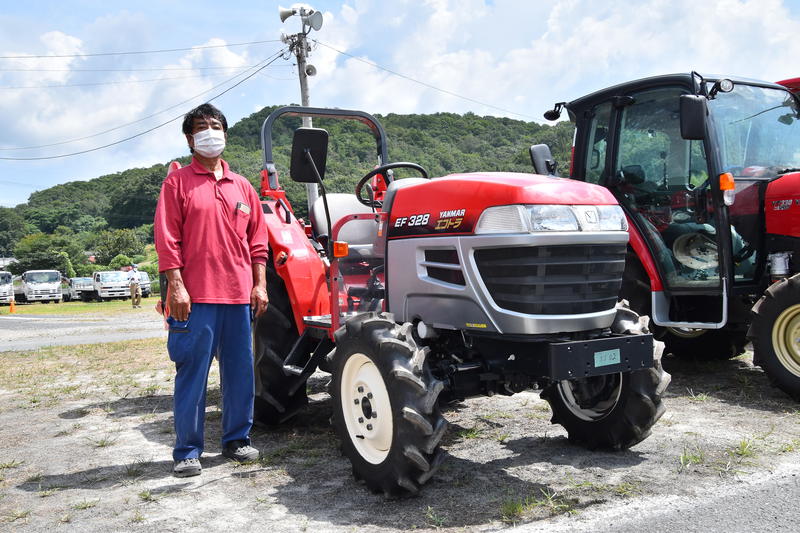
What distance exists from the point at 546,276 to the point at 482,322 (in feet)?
1.32

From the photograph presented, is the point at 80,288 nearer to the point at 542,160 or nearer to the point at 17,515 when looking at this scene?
the point at 542,160

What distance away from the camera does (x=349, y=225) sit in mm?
5148

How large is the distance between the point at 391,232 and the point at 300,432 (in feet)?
6.14

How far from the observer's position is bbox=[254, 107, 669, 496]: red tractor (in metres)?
3.51

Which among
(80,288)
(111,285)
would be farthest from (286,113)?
(80,288)

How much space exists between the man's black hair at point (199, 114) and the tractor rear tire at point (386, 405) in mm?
1706

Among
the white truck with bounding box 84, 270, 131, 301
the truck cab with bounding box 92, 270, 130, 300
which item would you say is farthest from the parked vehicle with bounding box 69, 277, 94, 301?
the truck cab with bounding box 92, 270, 130, 300

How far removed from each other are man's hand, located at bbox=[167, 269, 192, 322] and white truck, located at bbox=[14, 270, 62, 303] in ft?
118

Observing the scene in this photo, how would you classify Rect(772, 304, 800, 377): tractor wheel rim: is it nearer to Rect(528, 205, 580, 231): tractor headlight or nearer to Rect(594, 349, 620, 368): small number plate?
Rect(594, 349, 620, 368): small number plate

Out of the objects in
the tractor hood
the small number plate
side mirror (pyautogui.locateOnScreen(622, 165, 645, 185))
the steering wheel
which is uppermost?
side mirror (pyautogui.locateOnScreen(622, 165, 645, 185))

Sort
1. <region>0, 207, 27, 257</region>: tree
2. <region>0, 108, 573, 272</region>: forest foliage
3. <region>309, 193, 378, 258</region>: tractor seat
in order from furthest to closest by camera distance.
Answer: <region>0, 207, 27, 257</region>: tree → <region>0, 108, 573, 272</region>: forest foliage → <region>309, 193, 378, 258</region>: tractor seat

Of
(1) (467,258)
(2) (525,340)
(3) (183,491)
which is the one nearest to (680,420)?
(2) (525,340)

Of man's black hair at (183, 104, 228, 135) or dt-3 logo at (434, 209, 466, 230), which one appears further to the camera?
man's black hair at (183, 104, 228, 135)

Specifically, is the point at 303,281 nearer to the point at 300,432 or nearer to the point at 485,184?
the point at 300,432
